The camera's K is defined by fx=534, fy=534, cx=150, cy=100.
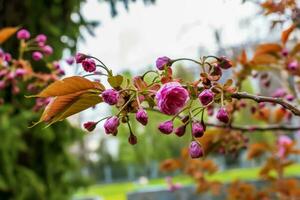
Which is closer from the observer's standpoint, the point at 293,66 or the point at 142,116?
the point at 142,116

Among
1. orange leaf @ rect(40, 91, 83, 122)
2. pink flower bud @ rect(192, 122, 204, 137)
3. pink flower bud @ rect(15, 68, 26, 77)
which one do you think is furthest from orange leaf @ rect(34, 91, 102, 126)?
pink flower bud @ rect(15, 68, 26, 77)

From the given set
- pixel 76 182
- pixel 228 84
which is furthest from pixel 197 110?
pixel 76 182

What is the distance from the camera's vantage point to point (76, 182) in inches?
112

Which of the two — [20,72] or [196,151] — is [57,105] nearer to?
[196,151]

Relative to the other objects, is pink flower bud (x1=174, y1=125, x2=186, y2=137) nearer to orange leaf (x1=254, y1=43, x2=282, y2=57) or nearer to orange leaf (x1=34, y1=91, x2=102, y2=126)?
orange leaf (x1=34, y1=91, x2=102, y2=126)

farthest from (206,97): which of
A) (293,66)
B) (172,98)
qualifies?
(293,66)

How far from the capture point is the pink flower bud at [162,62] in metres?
0.51

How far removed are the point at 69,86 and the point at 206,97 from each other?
14 centimetres

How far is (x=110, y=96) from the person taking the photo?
48 centimetres

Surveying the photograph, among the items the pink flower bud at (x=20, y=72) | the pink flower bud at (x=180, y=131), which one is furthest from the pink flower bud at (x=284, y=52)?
the pink flower bud at (x=180, y=131)

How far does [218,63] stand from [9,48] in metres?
2.02

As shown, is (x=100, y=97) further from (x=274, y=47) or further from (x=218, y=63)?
(x=274, y=47)

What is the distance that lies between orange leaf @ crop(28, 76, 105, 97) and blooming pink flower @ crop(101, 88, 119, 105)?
3cm

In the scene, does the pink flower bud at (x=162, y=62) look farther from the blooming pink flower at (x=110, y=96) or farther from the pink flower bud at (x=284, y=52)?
the pink flower bud at (x=284, y=52)
